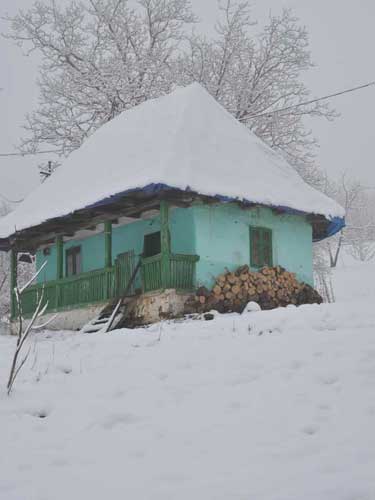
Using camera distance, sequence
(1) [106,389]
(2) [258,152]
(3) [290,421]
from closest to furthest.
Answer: (3) [290,421] < (1) [106,389] < (2) [258,152]

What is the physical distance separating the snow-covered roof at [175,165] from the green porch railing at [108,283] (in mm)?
1619

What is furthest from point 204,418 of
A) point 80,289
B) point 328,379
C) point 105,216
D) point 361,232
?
point 361,232

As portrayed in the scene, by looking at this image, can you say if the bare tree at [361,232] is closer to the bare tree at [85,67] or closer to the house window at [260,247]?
the bare tree at [85,67]

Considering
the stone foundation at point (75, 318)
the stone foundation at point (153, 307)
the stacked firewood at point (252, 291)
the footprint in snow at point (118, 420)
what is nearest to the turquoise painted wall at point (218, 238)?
the stacked firewood at point (252, 291)

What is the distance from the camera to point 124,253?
17.2 metres

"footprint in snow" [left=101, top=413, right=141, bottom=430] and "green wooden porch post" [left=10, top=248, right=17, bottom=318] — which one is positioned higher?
"green wooden porch post" [left=10, top=248, right=17, bottom=318]

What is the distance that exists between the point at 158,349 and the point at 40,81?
21.6 metres

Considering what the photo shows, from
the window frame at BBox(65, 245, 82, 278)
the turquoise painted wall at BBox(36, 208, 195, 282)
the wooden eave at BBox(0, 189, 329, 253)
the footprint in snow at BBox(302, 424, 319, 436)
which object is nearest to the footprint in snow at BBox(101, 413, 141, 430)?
the footprint in snow at BBox(302, 424, 319, 436)

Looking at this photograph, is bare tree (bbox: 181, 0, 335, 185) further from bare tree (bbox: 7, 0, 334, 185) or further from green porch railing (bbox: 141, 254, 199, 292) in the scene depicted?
green porch railing (bbox: 141, 254, 199, 292)

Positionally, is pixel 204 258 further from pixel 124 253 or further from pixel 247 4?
pixel 247 4

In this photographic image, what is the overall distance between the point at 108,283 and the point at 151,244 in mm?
1624

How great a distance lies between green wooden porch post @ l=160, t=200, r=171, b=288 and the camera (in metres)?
14.9

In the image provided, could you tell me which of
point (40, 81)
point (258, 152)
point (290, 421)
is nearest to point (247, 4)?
point (40, 81)

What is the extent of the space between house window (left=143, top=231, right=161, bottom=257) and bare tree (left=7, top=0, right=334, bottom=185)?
38.2 feet
